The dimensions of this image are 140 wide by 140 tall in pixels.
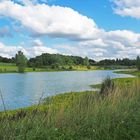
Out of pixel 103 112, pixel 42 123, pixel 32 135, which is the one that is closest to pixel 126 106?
pixel 103 112

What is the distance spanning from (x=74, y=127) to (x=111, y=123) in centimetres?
125

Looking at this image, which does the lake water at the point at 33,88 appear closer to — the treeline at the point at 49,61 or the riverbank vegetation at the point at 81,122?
the riverbank vegetation at the point at 81,122

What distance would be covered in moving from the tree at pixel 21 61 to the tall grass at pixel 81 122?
133673 mm

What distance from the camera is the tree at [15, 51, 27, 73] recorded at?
143 meters

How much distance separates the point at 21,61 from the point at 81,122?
139 meters

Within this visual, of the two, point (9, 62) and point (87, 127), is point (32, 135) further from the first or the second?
point (9, 62)

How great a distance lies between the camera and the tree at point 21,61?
469 feet

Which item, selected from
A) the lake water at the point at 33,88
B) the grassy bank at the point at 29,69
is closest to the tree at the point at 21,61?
the grassy bank at the point at 29,69

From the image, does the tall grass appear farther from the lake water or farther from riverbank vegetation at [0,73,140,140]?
the lake water

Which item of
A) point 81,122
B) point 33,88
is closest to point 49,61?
point 33,88

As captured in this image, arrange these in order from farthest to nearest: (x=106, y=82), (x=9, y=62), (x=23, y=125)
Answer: (x=9, y=62) < (x=106, y=82) < (x=23, y=125)

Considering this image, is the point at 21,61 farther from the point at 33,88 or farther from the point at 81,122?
the point at 81,122

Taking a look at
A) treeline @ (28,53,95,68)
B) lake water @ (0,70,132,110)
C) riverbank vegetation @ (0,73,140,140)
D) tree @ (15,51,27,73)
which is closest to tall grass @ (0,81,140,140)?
riverbank vegetation @ (0,73,140,140)

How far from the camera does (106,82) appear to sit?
1994 centimetres
